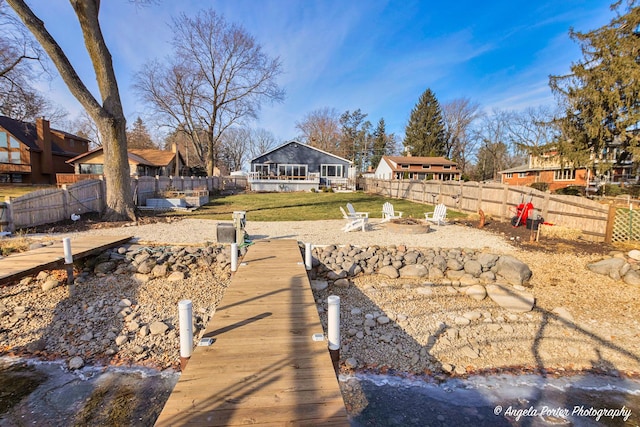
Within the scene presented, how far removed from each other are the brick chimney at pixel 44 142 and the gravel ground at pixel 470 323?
86.8 ft

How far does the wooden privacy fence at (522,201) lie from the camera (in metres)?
7.89

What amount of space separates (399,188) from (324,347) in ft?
64.3

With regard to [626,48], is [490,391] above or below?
below

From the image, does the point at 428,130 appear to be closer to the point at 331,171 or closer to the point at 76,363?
the point at 331,171

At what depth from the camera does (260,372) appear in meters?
2.44

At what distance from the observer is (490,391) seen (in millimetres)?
3730

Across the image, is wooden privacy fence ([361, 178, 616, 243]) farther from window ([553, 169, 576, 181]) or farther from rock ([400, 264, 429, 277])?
window ([553, 169, 576, 181])

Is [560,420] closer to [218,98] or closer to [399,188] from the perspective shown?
[399,188]

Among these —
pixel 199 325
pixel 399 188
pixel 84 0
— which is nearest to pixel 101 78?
pixel 84 0

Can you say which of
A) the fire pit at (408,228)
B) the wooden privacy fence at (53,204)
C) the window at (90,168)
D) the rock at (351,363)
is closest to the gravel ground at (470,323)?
the rock at (351,363)

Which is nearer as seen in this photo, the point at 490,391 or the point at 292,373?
the point at 292,373

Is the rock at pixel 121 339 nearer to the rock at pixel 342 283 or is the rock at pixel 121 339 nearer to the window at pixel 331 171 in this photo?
the rock at pixel 342 283

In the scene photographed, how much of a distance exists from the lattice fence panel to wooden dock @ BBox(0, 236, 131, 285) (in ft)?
41.3

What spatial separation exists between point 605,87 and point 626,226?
11613 mm
